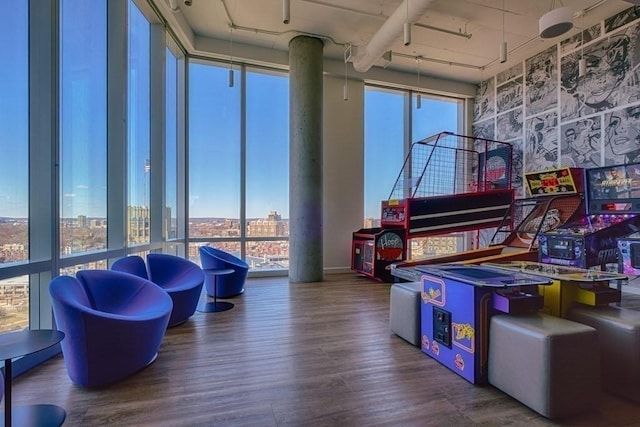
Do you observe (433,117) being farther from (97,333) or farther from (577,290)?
(97,333)

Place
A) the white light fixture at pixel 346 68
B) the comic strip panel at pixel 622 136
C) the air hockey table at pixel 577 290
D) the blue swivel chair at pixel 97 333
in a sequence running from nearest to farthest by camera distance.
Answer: the blue swivel chair at pixel 97 333 → the air hockey table at pixel 577 290 → the comic strip panel at pixel 622 136 → the white light fixture at pixel 346 68

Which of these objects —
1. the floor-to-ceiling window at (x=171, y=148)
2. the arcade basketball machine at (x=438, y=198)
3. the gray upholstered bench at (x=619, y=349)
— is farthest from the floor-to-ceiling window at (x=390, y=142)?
the gray upholstered bench at (x=619, y=349)

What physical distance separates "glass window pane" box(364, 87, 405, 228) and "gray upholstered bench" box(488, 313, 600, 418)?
5284 millimetres

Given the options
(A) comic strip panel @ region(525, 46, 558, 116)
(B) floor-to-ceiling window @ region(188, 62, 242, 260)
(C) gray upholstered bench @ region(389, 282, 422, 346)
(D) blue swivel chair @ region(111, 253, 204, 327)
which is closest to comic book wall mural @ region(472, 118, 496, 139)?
(A) comic strip panel @ region(525, 46, 558, 116)

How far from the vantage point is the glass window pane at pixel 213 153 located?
632cm

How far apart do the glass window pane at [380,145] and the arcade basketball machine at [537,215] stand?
2248mm

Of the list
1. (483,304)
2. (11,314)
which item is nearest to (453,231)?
(483,304)

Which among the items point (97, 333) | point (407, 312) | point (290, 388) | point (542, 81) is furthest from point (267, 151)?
point (542, 81)

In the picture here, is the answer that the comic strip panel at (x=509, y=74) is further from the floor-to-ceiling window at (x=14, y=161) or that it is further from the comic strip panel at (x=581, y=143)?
the floor-to-ceiling window at (x=14, y=161)

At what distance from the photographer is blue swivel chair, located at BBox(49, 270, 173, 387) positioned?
7.65 feet

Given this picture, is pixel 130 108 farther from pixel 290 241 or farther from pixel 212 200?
pixel 290 241

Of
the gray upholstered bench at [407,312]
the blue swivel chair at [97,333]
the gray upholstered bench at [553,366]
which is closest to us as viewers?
the gray upholstered bench at [553,366]

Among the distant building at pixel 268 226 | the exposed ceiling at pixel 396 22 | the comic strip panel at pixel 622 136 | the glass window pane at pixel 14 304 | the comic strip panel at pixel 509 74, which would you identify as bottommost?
the glass window pane at pixel 14 304

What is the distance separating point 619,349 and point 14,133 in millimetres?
4914
